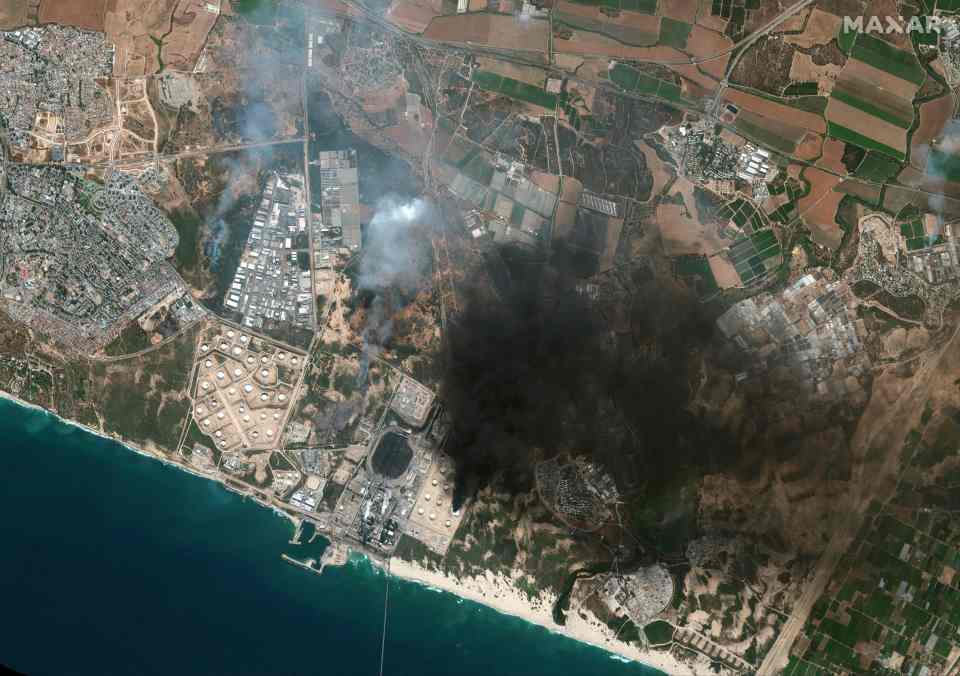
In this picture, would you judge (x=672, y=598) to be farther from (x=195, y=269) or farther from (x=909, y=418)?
(x=195, y=269)

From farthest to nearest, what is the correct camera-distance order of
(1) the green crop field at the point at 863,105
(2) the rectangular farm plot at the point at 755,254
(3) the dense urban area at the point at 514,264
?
(1) the green crop field at the point at 863,105
(2) the rectangular farm plot at the point at 755,254
(3) the dense urban area at the point at 514,264

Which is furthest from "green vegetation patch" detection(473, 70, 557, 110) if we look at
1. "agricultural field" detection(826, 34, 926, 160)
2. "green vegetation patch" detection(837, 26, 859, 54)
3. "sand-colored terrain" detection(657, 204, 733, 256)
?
"green vegetation patch" detection(837, 26, 859, 54)

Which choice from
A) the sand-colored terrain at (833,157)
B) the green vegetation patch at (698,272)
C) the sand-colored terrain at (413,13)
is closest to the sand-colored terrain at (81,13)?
the sand-colored terrain at (413,13)

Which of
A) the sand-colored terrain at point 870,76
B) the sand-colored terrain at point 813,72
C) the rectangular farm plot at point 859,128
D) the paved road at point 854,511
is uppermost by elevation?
the sand-colored terrain at point 870,76

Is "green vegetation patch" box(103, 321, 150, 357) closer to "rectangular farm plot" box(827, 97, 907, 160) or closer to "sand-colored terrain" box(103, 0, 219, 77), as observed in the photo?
"sand-colored terrain" box(103, 0, 219, 77)

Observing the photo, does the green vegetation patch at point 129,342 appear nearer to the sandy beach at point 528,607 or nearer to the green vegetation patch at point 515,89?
the sandy beach at point 528,607

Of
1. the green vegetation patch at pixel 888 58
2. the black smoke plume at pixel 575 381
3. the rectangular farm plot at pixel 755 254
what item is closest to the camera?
the black smoke plume at pixel 575 381
